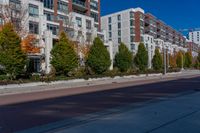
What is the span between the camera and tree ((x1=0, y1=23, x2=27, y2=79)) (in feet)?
103

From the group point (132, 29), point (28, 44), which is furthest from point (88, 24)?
point (132, 29)

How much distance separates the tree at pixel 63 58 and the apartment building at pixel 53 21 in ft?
22.6

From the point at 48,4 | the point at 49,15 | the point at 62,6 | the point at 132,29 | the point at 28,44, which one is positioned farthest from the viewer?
the point at 132,29

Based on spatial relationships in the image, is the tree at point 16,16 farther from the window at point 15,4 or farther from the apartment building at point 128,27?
the apartment building at point 128,27

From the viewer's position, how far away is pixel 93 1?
71.0 metres

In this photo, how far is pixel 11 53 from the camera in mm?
31766

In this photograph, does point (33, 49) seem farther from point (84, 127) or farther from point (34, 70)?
point (84, 127)

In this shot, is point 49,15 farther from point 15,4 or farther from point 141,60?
point 141,60

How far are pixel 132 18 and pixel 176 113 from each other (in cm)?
9025

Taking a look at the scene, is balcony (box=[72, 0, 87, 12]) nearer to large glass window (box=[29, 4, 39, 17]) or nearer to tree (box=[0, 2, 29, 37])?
large glass window (box=[29, 4, 39, 17])

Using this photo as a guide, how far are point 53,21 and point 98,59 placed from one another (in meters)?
16.2

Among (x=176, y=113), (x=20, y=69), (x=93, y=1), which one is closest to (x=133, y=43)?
(x=93, y=1)

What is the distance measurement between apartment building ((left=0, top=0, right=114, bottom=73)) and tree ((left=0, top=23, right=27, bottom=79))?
837 cm

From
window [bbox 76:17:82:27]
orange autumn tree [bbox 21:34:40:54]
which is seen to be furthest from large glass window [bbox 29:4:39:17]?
window [bbox 76:17:82:27]
